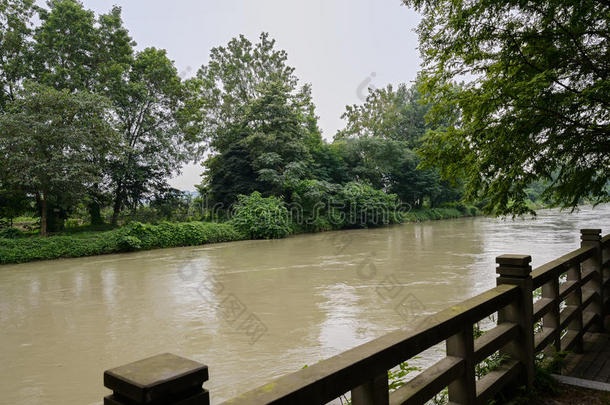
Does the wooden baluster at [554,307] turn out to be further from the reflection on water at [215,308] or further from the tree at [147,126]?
the tree at [147,126]

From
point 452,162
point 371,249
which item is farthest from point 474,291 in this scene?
point 371,249

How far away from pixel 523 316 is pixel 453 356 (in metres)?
0.79

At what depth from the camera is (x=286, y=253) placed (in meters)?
15.8

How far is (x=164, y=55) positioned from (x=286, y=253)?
573 inches

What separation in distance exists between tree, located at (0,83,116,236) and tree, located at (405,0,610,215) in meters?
14.8

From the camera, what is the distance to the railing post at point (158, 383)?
0.96 meters

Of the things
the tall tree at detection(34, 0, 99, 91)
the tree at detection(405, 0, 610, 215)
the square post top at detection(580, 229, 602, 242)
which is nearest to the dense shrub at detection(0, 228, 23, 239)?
the tall tree at detection(34, 0, 99, 91)

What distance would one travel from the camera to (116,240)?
17.1 m

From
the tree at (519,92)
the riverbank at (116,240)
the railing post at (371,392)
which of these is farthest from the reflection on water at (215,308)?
the railing post at (371,392)

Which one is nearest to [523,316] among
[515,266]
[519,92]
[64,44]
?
[515,266]

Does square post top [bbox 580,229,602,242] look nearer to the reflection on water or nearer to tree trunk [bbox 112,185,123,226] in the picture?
the reflection on water

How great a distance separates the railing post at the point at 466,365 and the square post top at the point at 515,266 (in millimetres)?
744

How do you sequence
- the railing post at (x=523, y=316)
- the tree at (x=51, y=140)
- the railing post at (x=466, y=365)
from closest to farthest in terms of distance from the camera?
1. the railing post at (x=466, y=365)
2. the railing post at (x=523, y=316)
3. the tree at (x=51, y=140)

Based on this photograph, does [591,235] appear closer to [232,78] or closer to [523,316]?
[523,316]
